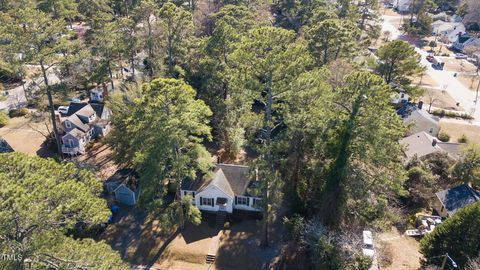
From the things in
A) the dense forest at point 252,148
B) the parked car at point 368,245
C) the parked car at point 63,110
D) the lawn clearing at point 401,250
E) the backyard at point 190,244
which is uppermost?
the dense forest at point 252,148

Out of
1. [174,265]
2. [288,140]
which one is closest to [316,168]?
[288,140]

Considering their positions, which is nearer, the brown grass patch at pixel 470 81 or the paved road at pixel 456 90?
the paved road at pixel 456 90

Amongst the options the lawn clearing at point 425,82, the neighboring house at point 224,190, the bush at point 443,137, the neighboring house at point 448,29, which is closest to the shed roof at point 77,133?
the neighboring house at point 224,190

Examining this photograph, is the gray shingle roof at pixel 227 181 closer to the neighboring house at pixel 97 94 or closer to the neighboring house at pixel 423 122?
the neighboring house at pixel 423 122

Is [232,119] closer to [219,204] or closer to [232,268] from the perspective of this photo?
[219,204]

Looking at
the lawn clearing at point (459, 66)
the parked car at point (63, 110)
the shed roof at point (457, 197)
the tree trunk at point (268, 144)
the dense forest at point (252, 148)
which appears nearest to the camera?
the dense forest at point (252, 148)

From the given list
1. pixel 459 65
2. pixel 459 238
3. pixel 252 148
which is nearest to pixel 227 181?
pixel 252 148

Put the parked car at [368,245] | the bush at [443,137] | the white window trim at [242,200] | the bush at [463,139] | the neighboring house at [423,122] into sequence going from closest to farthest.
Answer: the parked car at [368,245]
the white window trim at [242,200]
the neighboring house at [423,122]
the bush at [463,139]
the bush at [443,137]
